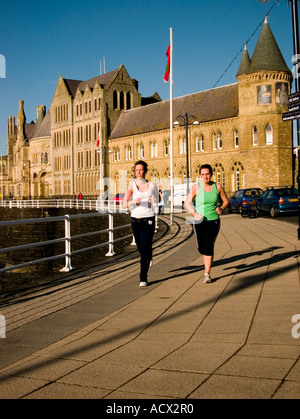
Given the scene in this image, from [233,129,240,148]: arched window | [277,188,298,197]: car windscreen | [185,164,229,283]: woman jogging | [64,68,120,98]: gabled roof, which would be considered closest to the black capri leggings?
[185,164,229,283]: woman jogging

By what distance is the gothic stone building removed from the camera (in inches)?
2115

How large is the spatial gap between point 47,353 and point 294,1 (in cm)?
1125

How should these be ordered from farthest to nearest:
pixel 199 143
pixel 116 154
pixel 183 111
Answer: pixel 116 154 < pixel 183 111 < pixel 199 143

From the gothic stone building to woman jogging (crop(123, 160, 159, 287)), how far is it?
95.2 ft

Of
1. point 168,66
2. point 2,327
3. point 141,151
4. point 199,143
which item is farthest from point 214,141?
point 2,327

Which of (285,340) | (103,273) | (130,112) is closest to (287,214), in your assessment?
(103,273)

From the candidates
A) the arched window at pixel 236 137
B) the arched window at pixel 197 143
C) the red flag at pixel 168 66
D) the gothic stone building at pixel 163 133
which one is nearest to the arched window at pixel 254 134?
the gothic stone building at pixel 163 133

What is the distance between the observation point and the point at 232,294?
22.6 feet

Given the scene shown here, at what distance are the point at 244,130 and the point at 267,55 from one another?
799 centimetres

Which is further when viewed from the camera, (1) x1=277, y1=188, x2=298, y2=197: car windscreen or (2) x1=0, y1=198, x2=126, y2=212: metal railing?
(2) x1=0, y1=198, x2=126, y2=212: metal railing

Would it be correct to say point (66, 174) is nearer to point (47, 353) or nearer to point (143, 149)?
point (143, 149)

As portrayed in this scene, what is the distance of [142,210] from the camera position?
7.91 m

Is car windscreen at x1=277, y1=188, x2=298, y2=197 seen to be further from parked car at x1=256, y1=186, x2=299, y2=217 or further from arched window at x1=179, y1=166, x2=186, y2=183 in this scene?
arched window at x1=179, y1=166, x2=186, y2=183

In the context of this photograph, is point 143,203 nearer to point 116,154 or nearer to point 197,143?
point 197,143
